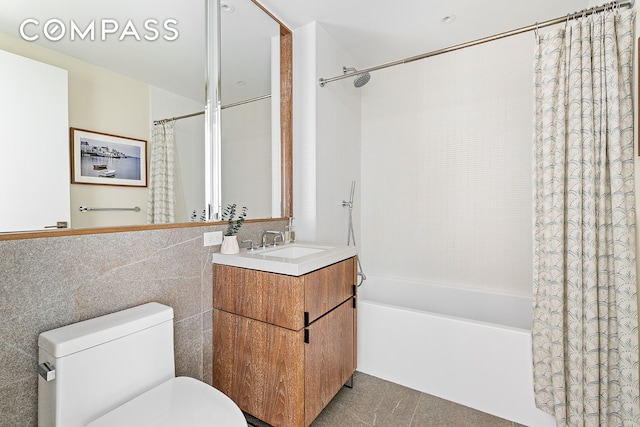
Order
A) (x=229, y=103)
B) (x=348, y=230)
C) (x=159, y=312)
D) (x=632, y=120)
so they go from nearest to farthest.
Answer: (x=159, y=312), (x=632, y=120), (x=229, y=103), (x=348, y=230)

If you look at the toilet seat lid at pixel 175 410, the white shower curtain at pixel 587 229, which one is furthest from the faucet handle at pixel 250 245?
the white shower curtain at pixel 587 229

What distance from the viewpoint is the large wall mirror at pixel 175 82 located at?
1.16 meters

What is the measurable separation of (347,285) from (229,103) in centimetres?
137

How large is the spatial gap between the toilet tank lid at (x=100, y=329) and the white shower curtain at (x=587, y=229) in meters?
1.92

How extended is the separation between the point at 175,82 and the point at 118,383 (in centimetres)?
141

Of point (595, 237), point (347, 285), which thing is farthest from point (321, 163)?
point (595, 237)

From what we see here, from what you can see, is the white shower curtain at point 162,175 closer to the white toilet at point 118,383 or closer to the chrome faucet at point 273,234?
the white toilet at point 118,383

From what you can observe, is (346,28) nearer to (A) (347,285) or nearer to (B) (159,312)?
(A) (347,285)

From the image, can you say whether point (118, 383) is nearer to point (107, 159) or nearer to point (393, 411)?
point (107, 159)

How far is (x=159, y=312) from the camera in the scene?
4.08 feet

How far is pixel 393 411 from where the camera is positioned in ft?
5.71

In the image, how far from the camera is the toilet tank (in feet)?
3.18

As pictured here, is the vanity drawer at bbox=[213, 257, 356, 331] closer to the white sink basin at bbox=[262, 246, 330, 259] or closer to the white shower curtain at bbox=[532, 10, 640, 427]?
the white sink basin at bbox=[262, 246, 330, 259]

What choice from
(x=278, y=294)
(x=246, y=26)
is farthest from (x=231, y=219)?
(x=246, y=26)
